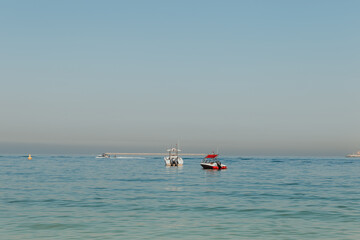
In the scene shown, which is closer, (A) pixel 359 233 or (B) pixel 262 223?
(A) pixel 359 233

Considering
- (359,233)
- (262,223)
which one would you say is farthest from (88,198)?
(359,233)

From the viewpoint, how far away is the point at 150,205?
38.9 m

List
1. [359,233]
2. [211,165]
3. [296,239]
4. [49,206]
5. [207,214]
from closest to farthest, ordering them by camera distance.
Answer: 1. [296,239]
2. [359,233]
3. [207,214]
4. [49,206]
5. [211,165]

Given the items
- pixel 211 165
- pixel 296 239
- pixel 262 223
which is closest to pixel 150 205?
pixel 262 223

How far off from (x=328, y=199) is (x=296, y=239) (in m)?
24.0

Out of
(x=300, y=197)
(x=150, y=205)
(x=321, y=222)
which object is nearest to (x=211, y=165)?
(x=300, y=197)

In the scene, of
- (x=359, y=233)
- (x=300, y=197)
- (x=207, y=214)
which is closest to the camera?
(x=359, y=233)

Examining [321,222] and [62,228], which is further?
[321,222]

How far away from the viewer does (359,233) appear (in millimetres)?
25516

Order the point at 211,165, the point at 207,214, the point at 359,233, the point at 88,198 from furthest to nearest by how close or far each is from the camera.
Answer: the point at 211,165 < the point at 88,198 < the point at 207,214 < the point at 359,233

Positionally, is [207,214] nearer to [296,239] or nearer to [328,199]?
[296,239]

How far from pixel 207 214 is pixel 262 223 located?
18.6ft

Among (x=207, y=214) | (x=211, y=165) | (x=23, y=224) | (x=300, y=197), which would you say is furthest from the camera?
(x=211, y=165)

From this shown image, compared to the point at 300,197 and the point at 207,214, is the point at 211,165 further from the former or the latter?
the point at 207,214
